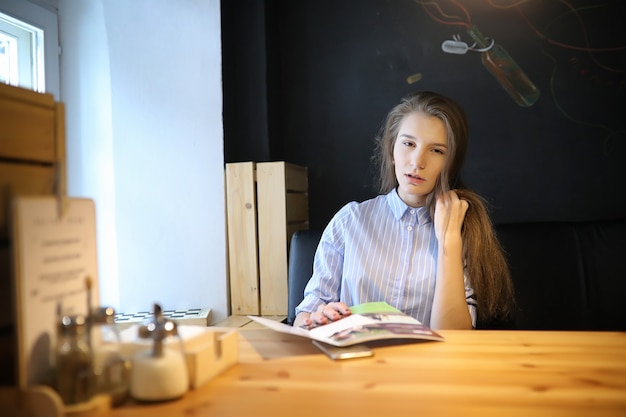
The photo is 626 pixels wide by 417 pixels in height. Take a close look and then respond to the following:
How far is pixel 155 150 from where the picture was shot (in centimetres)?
238

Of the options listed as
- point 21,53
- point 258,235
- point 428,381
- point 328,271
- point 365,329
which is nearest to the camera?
point 428,381

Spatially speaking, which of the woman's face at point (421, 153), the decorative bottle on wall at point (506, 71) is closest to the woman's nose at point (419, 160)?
the woman's face at point (421, 153)

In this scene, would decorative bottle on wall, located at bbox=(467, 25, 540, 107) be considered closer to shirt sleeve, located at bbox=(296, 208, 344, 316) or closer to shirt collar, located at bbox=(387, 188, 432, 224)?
shirt collar, located at bbox=(387, 188, 432, 224)

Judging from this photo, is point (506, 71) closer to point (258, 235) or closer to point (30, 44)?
point (258, 235)

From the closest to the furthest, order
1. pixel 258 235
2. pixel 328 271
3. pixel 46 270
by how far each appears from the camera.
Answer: pixel 46 270 → pixel 328 271 → pixel 258 235

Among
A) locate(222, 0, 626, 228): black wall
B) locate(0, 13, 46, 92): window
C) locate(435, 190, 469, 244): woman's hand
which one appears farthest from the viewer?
locate(222, 0, 626, 228): black wall

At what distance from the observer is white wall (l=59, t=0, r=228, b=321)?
236 centimetres

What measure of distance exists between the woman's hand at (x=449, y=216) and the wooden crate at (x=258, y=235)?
2.74 feet

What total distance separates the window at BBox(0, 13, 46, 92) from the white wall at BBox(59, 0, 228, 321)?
0.61ft

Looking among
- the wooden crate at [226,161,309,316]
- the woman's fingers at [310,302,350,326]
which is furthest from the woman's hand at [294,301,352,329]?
the wooden crate at [226,161,309,316]

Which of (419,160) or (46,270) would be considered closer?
(46,270)

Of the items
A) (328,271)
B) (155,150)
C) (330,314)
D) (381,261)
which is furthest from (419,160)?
(155,150)

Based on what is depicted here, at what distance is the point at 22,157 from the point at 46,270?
16 cm

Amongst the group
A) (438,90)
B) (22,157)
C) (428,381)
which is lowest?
(428,381)
